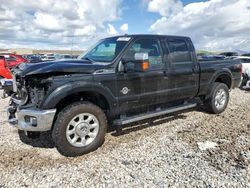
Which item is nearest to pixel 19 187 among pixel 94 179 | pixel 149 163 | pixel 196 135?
pixel 94 179

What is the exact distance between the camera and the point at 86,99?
178 inches

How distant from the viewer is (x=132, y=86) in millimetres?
4797

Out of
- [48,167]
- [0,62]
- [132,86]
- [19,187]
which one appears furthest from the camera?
[0,62]

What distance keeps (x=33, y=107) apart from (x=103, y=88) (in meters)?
1.15

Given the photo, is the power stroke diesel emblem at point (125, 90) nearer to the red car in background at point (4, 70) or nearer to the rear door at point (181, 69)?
the rear door at point (181, 69)

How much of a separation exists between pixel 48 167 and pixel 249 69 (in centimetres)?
958

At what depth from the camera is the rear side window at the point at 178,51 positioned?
5.54 m

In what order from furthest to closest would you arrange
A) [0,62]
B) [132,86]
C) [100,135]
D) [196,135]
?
[0,62] → [196,135] → [132,86] → [100,135]

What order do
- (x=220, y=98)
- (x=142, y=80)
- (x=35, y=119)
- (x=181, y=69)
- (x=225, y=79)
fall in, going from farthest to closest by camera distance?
(x=225, y=79) < (x=220, y=98) < (x=181, y=69) < (x=142, y=80) < (x=35, y=119)

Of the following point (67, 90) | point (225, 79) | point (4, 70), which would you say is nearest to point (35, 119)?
point (67, 90)

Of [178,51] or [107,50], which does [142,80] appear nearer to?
[107,50]

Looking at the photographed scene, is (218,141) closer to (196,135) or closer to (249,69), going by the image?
(196,135)

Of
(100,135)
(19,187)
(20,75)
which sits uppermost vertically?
(20,75)

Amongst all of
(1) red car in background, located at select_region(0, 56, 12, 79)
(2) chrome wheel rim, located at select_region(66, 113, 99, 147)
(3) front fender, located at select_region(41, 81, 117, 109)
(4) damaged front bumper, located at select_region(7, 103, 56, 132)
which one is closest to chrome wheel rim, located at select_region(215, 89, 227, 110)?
(3) front fender, located at select_region(41, 81, 117, 109)
